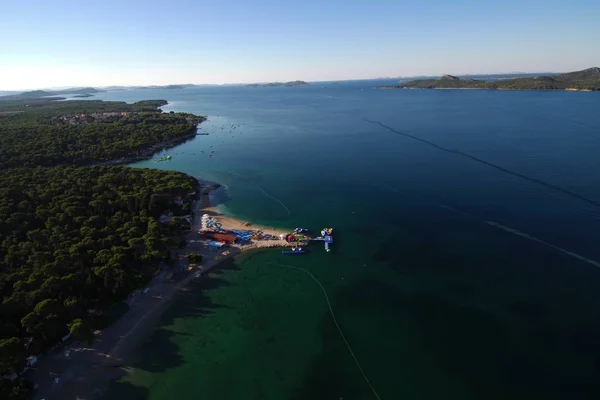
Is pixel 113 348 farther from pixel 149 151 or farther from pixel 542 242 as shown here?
pixel 149 151

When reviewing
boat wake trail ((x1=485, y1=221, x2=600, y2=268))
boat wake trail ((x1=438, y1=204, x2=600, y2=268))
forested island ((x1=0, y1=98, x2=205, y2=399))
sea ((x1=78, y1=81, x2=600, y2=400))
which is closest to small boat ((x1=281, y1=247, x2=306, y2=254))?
sea ((x1=78, y1=81, x2=600, y2=400))

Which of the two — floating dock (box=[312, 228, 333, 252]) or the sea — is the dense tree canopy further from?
floating dock (box=[312, 228, 333, 252])

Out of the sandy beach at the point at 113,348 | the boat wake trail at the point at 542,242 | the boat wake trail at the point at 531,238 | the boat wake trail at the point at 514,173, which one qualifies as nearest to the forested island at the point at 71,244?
the sandy beach at the point at 113,348

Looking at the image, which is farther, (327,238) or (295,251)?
(327,238)

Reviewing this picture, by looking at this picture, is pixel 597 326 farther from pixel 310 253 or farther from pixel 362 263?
pixel 310 253

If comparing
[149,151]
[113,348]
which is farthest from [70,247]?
[149,151]

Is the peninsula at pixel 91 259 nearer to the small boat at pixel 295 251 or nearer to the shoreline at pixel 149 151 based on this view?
the small boat at pixel 295 251
